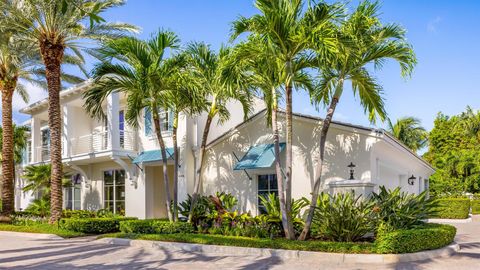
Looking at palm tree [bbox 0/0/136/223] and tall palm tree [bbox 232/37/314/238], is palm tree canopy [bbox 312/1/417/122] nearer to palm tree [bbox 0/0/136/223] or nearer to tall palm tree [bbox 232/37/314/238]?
tall palm tree [bbox 232/37/314/238]

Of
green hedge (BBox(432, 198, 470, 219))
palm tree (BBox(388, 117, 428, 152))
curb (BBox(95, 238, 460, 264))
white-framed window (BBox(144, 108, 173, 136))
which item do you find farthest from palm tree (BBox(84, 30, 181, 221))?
palm tree (BBox(388, 117, 428, 152))

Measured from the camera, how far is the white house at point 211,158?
14523mm

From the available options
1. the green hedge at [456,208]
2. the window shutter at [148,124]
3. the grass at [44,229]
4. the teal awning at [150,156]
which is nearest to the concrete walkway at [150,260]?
the grass at [44,229]

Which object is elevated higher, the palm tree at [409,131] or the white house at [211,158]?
the palm tree at [409,131]

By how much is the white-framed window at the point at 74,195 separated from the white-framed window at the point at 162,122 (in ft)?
22.5

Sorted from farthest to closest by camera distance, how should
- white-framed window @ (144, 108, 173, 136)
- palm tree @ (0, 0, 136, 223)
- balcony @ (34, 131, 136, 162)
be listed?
balcony @ (34, 131, 136, 162)
white-framed window @ (144, 108, 173, 136)
palm tree @ (0, 0, 136, 223)

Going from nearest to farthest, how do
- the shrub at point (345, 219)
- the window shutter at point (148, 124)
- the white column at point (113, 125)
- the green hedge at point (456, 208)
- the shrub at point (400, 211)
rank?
the shrub at point (345, 219)
the shrub at point (400, 211)
the white column at point (113, 125)
the window shutter at point (148, 124)
the green hedge at point (456, 208)

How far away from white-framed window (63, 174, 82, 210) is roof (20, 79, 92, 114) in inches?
184

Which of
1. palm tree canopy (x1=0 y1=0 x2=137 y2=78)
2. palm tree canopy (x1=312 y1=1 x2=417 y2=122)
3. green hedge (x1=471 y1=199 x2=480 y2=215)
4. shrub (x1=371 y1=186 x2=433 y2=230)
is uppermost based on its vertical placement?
palm tree canopy (x1=0 y1=0 x2=137 y2=78)

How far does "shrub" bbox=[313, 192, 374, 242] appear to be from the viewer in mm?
11789

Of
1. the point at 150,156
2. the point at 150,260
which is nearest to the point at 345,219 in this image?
the point at 150,260

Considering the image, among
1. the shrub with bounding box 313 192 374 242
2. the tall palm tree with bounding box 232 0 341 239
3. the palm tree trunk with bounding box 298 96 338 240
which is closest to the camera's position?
the tall palm tree with bounding box 232 0 341 239

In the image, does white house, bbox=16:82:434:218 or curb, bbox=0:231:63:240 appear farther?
curb, bbox=0:231:63:240

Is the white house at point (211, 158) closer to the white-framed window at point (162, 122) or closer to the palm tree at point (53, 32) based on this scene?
the white-framed window at point (162, 122)
